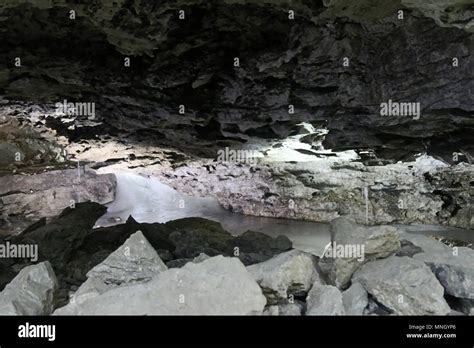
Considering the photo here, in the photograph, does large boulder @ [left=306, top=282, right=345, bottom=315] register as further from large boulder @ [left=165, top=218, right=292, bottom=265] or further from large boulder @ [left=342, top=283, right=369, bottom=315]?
large boulder @ [left=165, top=218, right=292, bottom=265]

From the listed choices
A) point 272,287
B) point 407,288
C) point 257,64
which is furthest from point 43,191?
point 407,288

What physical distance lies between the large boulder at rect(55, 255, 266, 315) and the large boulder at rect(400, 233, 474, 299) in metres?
1.34

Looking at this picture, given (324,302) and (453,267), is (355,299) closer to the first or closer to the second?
(324,302)

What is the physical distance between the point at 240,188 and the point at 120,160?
14.2ft

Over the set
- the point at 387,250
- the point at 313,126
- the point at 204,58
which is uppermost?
the point at 204,58

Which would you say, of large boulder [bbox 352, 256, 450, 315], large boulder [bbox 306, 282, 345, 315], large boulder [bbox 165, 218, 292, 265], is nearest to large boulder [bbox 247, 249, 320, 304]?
large boulder [bbox 306, 282, 345, 315]

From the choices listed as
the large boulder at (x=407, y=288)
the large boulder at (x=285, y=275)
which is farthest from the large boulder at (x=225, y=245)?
the large boulder at (x=407, y=288)

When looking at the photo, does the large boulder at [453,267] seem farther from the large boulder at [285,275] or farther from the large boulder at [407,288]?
the large boulder at [285,275]

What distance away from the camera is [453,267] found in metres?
2.67

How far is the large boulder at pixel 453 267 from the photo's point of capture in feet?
8.38

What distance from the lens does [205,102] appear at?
6758 mm

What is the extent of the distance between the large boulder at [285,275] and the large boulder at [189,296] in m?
0.18
